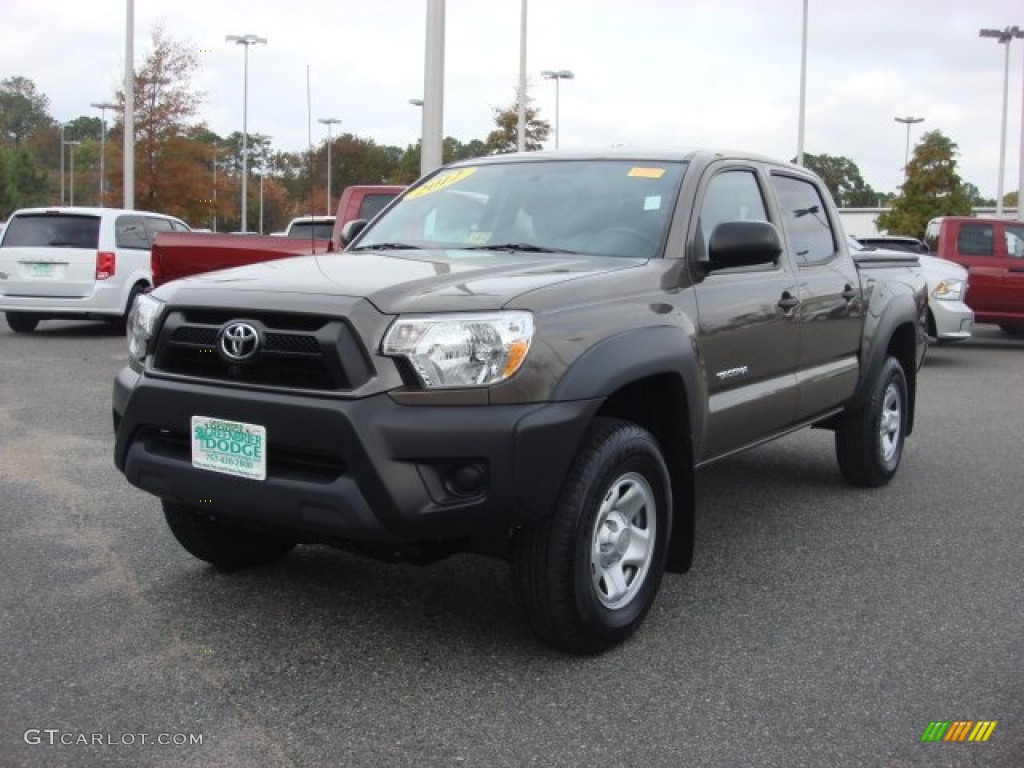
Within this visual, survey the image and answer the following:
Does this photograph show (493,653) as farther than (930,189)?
No

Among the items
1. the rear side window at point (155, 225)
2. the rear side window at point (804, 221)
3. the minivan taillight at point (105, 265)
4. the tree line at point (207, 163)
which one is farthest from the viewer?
the tree line at point (207, 163)

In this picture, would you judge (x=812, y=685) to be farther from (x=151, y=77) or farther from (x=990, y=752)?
(x=151, y=77)

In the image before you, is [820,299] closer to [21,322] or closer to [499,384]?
[499,384]

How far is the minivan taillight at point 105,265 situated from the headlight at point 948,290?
32.8 ft

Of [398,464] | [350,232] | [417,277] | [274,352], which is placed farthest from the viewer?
[350,232]

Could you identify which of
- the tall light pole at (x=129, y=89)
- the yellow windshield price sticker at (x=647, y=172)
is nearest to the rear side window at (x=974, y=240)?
the yellow windshield price sticker at (x=647, y=172)

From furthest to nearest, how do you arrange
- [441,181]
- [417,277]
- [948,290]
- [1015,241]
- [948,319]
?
[1015,241], [948,290], [948,319], [441,181], [417,277]

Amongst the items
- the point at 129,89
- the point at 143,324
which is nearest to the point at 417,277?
the point at 143,324

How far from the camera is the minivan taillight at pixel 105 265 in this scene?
13.9 meters

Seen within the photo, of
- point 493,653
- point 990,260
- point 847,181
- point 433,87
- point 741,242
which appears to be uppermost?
point 847,181

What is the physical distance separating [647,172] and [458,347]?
1680 millimetres

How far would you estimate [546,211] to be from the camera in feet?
15.2

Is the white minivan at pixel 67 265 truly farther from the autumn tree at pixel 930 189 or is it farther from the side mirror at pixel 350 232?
the autumn tree at pixel 930 189

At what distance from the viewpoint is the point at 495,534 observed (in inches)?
140
